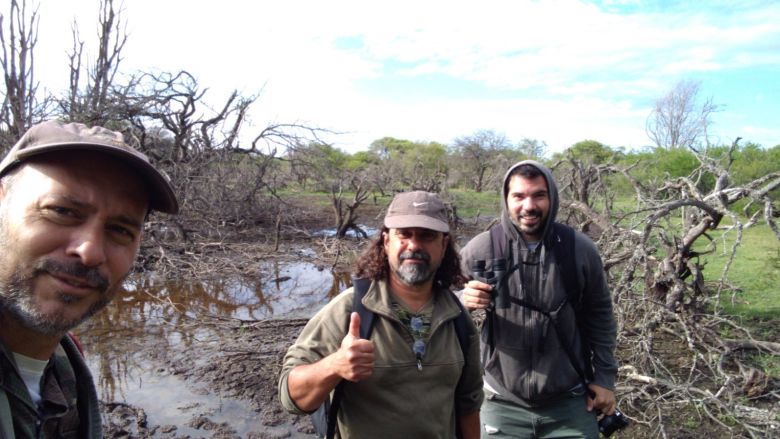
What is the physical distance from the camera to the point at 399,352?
196 cm

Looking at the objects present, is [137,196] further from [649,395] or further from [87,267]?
[649,395]

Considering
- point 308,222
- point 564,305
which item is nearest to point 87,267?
point 564,305

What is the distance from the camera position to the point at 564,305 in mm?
2584

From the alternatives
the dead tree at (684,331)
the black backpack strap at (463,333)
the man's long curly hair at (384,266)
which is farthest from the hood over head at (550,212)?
the dead tree at (684,331)

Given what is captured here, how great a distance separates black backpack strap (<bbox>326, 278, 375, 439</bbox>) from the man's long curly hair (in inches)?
4.7

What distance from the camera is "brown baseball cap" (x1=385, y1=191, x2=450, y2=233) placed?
7.00 ft

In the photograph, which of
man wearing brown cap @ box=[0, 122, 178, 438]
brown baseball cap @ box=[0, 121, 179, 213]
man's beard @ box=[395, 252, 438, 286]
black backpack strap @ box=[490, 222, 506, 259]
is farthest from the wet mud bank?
brown baseball cap @ box=[0, 121, 179, 213]

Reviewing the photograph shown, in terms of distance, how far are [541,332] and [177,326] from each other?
21.4 feet

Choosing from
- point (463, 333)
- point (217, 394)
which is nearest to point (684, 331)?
point (463, 333)

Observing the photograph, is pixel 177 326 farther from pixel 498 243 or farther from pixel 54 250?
pixel 54 250

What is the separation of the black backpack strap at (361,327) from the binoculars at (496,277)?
788 millimetres

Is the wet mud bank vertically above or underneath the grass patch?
underneath

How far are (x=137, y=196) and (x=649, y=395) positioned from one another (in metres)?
4.83

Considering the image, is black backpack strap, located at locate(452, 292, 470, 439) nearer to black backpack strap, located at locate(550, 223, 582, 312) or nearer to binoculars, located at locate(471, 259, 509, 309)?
binoculars, located at locate(471, 259, 509, 309)
